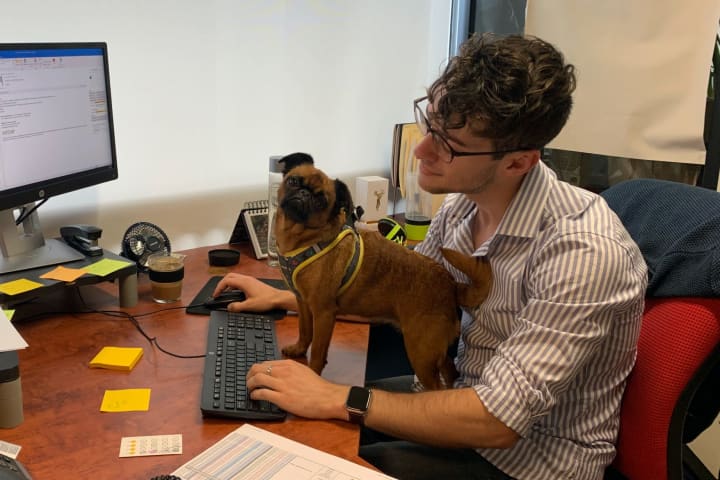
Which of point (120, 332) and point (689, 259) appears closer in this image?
point (689, 259)

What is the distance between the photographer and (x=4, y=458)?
0.87 metres

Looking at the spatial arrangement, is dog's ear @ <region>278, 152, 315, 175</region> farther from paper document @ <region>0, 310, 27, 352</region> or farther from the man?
paper document @ <region>0, 310, 27, 352</region>

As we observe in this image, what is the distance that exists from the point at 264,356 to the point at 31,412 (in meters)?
0.42

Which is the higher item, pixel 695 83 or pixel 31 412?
pixel 695 83

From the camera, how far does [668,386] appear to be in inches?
45.6

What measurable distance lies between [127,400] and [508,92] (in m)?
0.88

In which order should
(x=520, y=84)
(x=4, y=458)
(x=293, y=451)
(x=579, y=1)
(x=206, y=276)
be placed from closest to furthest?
(x=4, y=458), (x=293, y=451), (x=520, y=84), (x=206, y=276), (x=579, y=1)

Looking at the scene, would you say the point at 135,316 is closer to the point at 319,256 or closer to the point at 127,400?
the point at 127,400

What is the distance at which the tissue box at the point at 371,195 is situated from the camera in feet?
7.68

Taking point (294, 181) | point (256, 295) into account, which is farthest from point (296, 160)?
point (256, 295)

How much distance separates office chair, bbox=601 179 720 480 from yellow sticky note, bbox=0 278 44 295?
1270mm

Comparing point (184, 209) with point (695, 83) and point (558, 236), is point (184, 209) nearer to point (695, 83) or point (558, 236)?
point (558, 236)

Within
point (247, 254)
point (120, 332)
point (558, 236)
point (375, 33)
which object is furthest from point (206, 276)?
point (375, 33)

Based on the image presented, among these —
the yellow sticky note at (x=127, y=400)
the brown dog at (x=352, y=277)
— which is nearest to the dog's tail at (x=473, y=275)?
the brown dog at (x=352, y=277)
